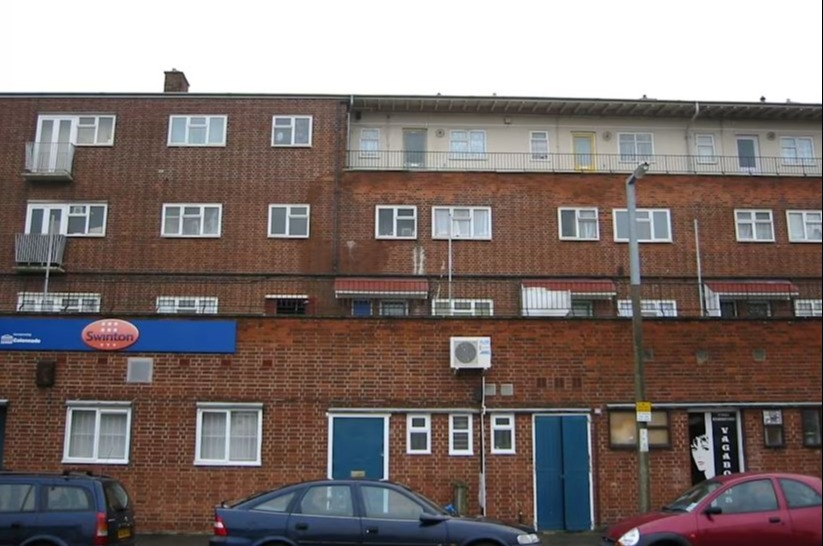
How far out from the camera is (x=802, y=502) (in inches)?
442

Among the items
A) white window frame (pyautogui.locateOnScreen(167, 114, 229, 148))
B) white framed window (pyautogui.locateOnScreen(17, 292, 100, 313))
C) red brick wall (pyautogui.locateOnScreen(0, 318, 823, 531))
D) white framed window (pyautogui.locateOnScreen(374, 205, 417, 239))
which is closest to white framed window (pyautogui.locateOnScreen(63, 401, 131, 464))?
red brick wall (pyautogui.locateOnScreen(0, 318, 823, 531))

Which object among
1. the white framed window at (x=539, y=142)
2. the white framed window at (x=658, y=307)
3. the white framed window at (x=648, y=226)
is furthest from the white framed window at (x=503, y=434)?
the white framed window at (x=539, y=142)

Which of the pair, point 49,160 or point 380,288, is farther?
point 49,160

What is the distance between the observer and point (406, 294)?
24078mm

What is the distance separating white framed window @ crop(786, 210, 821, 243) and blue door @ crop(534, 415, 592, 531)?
46.8 ft

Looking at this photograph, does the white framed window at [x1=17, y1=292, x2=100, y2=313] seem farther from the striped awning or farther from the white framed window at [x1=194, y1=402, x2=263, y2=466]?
the white framed window at [x1=194, y1=402, x2=263, y2=466]

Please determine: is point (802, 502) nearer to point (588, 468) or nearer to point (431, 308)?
point (588, 468)

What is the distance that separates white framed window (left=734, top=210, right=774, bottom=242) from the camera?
26.6m

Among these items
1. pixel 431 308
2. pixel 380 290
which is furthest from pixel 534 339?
pixel 380 290

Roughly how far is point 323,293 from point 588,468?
1005 centimetres

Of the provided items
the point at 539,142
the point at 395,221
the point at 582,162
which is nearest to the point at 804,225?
the point at 582,162

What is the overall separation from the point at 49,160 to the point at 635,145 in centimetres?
2006

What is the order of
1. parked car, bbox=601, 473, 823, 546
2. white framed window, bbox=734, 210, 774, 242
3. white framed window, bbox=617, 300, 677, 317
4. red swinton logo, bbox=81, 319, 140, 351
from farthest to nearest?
white framed window, bbox=734, 210, 774, 242 < white framed window, bbox=617, 300, 677, 317 < red swinton logo, bbox=81, 319, 140, 351 < parked car, bbox=601, 473, 823, 546

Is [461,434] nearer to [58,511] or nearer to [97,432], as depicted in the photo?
[97,432]
